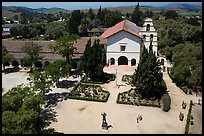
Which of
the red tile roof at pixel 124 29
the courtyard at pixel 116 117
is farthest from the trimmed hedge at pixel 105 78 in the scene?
the red tile roof at pixel 124 29

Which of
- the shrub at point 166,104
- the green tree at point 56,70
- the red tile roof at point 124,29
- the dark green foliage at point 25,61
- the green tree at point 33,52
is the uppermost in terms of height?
the red tile roof at point 124,29

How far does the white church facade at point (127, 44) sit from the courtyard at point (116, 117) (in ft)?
39.2

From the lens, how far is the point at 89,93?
98.6 ft

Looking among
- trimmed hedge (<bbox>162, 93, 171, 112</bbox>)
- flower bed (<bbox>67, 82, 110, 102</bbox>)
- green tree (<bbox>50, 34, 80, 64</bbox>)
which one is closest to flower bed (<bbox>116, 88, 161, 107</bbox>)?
trimmed hedge (<bbox>162, 93, 171, 112</bbox>)

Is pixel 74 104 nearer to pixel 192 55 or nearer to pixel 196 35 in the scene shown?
pixel 192 55

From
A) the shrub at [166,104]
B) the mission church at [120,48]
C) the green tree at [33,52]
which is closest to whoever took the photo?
the shrub at [166,104]

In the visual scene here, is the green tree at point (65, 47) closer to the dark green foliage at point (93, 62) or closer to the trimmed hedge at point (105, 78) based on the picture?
the dark green foliage at point (93, 62)

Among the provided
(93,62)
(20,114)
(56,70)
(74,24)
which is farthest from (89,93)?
(74,24)

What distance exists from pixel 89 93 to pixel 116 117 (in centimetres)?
642

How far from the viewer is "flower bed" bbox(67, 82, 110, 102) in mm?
28612

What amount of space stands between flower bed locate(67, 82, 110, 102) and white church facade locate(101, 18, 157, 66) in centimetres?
1025

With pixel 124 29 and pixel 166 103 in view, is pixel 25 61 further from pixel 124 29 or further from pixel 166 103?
pixel 166 103

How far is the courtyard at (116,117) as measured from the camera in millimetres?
22328

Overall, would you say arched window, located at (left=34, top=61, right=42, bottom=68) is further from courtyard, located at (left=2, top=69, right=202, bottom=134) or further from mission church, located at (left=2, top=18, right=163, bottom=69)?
courtyard, located at (left=2, top=69, right=202, bottom=134)
